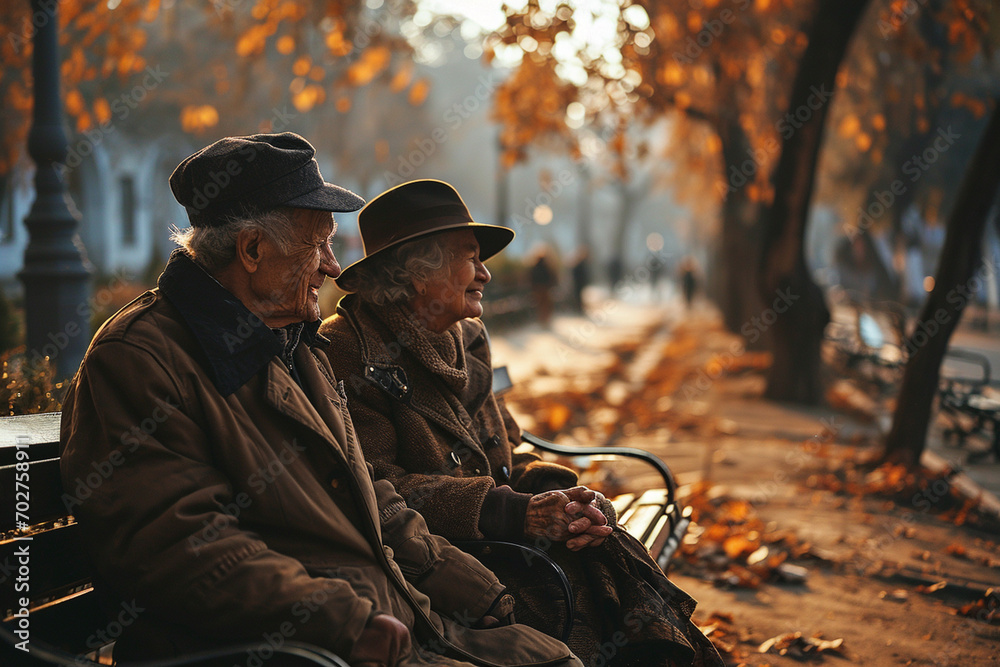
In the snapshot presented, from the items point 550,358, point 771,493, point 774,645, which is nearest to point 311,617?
point 774,645

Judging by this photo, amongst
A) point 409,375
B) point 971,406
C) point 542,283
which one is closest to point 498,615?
point 409,375

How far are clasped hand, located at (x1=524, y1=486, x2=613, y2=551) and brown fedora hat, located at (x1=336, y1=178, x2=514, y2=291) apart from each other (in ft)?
3.22

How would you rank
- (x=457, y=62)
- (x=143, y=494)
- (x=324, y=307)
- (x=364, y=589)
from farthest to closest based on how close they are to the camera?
(x=457, y=62)
(x=324, y=307)
(x=364, y=589)
(x=143, y=494)

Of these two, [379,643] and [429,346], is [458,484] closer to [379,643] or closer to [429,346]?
[429,346]

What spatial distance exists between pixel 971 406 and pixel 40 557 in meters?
7.09

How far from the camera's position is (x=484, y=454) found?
9.70ft

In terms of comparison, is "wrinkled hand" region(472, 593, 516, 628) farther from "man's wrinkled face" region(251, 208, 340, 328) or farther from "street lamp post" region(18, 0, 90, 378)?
"street lamp post" region(18, 0, 90, 378)

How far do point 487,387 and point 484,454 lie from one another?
0.98 ft

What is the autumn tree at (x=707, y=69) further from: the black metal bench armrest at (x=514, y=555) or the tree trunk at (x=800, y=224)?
the black metal bench armrest at (x=514, y=555)

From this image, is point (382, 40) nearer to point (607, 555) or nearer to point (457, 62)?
point (607, 555)

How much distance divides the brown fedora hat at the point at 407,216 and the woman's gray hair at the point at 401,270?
0.04m

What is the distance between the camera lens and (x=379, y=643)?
193cm

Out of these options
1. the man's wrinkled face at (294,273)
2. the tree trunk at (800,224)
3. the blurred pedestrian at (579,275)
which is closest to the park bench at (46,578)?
the man's wrinkled face at (294,273)

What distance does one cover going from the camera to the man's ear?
85.0 inches
